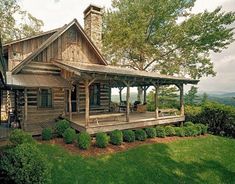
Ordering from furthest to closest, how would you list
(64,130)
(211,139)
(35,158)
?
(211,139)
(64,130)
(35,158)

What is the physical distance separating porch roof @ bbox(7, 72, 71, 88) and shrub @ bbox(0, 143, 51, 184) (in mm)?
6670

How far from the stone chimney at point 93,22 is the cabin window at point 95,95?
4169 millimetres

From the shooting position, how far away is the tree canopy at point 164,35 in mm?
25188

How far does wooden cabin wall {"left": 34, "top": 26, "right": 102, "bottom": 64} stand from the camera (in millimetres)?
15318

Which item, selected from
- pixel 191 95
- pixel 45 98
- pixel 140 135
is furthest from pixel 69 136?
pixel 191 95

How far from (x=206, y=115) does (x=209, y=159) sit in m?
7.55

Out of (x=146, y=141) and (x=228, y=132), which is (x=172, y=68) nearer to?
(x=228, y=132)

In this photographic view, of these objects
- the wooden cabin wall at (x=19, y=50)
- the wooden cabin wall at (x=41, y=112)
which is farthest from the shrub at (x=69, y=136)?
the wooden cabin wall at (x=19, y=50)

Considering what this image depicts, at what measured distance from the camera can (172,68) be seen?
2755 cm

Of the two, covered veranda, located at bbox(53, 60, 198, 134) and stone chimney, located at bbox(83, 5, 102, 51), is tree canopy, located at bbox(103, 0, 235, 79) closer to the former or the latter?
stone chimney, located at bbox(83, 5, 102, 51)

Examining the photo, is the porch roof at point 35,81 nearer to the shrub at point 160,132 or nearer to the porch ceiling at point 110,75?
the porch ceiling at point 110,75

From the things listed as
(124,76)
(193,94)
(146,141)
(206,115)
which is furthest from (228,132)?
(193,94)

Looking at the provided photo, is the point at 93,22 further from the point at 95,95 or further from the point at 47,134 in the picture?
the point at 47,134

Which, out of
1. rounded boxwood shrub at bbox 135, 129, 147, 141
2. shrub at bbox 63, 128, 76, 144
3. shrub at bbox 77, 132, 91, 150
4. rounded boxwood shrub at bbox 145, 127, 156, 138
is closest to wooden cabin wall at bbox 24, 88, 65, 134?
shrub at bbox 63, 128, 76, 144
